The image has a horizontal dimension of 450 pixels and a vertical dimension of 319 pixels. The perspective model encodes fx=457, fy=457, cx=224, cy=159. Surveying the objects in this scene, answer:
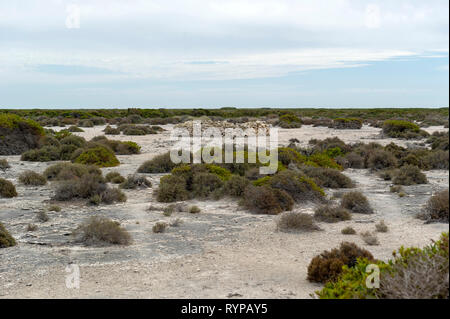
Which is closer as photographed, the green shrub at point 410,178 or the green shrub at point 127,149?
the green shrub at point 410,178

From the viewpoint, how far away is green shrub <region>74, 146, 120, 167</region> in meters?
19.5

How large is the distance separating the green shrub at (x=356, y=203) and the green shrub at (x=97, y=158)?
11359 mm

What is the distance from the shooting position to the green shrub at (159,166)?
18.0 meters

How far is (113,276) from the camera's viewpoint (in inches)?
280

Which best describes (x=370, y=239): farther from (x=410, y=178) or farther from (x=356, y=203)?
(x=410, y=178)

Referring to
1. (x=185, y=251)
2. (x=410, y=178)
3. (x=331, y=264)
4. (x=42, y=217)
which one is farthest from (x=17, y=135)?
(x=331, y=264)

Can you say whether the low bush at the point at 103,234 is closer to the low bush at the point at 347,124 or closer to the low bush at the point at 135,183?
the low bush at the point at 135,183

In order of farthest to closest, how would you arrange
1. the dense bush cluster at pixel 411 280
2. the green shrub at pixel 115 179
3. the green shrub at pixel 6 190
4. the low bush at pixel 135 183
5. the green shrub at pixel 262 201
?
the green shrub at pixel 115 179, the low bush at pixel 135 183, the green shrub at pixel 6 190, the green shrub at pixel 262 201, the dense bush cluster at pixel 411 280

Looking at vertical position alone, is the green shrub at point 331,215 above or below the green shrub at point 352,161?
below

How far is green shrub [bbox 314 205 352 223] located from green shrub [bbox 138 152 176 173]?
27.5ft

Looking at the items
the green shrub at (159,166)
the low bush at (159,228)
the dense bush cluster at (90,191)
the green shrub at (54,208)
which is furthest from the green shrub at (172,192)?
the green shrub at (159,166)

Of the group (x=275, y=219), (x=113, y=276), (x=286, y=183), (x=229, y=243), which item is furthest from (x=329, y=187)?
(x=113, y=276)
